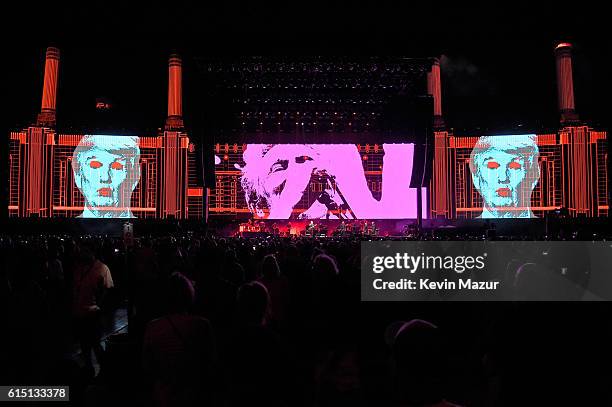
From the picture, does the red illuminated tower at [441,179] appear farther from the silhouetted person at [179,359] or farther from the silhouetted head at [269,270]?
the silhouetted person at [179,359]

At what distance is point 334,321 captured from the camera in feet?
12.2

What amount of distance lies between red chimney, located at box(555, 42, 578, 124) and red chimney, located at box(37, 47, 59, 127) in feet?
88.2

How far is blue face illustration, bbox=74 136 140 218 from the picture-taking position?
95.3 feet

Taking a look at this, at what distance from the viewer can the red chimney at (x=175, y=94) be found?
30.6 m

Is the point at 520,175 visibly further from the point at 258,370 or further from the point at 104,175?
the point at 258,370

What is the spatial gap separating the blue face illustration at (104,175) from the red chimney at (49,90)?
2.24 m

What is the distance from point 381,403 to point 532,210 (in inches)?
1084

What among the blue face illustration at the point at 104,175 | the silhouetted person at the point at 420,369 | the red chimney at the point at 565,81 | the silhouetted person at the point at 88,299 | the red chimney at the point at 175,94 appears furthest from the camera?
the red chimney at the point at 175,94

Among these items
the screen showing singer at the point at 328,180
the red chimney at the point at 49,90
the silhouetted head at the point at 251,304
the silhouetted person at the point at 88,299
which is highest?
the red chimney at the point at 49,90

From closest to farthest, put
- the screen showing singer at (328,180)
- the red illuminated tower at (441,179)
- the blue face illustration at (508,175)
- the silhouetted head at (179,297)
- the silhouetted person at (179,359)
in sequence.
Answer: the silhouetted person at (179,359) → the silhouetted head at (179,297) → the blue face illustration at (508,175) → the red illuminated tower at (441,179) → the screen showing singer at (328,180)

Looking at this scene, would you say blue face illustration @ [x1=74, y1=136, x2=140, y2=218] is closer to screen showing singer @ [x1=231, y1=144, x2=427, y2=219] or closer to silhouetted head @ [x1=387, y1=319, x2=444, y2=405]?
screen showing singer @ [x1=231, y1=144, x2=427, y2=219]

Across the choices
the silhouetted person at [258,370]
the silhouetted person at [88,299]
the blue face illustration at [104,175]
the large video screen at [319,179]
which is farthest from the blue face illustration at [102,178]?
the silhouetted person at [258,370]

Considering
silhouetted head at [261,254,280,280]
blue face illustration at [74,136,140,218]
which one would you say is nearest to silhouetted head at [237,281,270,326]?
silhouetted head at [261,254,280,280]

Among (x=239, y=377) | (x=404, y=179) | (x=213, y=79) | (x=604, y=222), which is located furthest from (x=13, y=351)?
(x=404, y=179)
